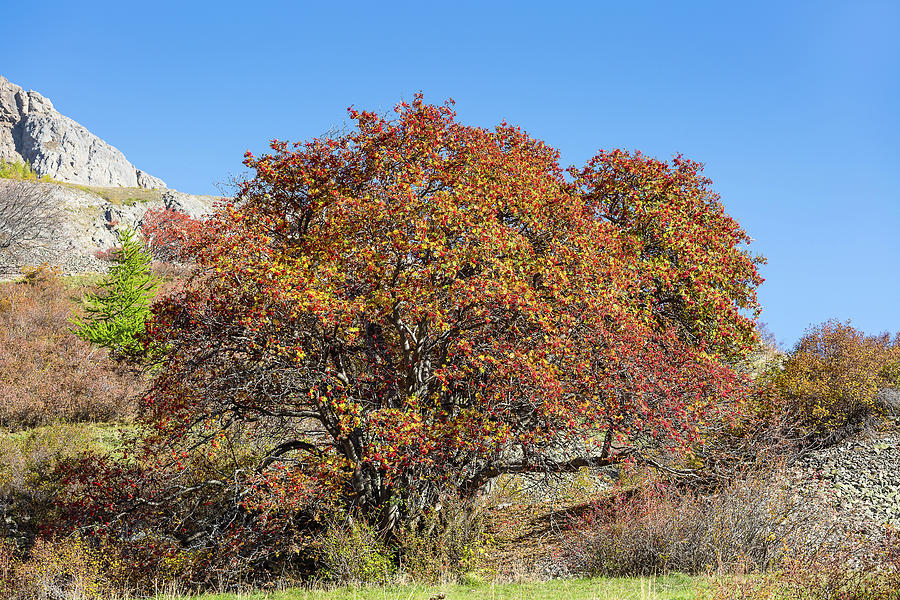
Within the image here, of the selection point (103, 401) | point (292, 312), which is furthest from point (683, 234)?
point (103, 401)

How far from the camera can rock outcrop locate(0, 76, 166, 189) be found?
16475 cm

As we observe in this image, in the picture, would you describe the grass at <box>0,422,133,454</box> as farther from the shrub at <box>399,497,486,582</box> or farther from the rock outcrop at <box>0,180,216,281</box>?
the rock outcrop at <box>0,180,216,281</box>

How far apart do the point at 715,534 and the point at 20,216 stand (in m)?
41.7

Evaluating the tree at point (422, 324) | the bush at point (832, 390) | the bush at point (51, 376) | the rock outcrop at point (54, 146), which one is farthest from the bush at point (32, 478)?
the rock outcrop at point (54, 146)

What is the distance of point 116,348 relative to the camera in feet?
83.7

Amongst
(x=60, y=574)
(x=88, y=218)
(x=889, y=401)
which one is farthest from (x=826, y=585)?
(x=88, y=218)

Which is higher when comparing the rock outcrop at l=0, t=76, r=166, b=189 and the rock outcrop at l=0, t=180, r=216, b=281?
the rock outcrop at l=0, t=76, r=166, b=189

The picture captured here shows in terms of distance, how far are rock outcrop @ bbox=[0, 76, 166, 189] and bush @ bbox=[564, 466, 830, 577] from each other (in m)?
178

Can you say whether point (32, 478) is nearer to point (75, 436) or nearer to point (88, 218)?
point (75, 436)

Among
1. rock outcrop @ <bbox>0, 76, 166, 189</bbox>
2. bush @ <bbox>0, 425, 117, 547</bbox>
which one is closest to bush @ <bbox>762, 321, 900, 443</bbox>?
bush @ <bbox>0, 425, 117, 547</bbox>

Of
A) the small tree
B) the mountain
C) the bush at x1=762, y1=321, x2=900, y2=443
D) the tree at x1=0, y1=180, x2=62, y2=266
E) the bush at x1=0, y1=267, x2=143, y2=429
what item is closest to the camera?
the bush at x1=762, y1=321, x2=900, y2=443

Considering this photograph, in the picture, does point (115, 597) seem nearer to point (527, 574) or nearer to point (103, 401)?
point (527, 574)

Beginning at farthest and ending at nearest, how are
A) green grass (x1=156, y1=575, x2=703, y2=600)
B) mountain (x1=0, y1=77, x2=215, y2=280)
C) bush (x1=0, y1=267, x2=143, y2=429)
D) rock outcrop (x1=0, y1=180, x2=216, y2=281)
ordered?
1. rock outcrop (x1=0, y1=180, x2=216, y2=281)
2. mountain (x1=0, y1=77, x2=215, y2=280)
3. bush (x1=0, y1=267, x2=143, y2=429)
4. green grass (x1=156, y1=575, x2=703, y2=600)

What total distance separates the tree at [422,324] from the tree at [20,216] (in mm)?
32210
